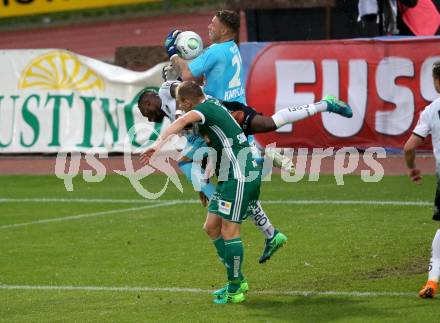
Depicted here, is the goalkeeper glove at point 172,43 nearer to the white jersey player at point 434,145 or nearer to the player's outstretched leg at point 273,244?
the player's outstretched leg at point 273,244

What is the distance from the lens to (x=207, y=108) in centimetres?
1011

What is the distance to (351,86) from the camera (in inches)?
793

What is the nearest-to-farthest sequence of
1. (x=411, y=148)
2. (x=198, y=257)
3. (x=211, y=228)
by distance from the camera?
(x=411, y=148), (x=211, y=228), (x=198, y=257)

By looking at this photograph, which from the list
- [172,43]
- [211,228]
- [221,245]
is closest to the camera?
[211,228]

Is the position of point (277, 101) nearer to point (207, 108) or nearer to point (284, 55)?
point (284, 55)

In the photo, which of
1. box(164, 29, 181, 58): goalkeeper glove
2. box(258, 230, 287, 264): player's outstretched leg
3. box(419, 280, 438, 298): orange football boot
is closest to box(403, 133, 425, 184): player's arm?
box(419, 280, 438, 298): orange football boot

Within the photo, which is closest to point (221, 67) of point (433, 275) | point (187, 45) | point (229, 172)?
point (187, 45)

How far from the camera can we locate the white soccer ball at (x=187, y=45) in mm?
11391

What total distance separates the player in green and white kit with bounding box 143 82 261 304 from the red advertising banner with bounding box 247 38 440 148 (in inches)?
386

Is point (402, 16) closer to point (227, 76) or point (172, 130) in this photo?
point (227, 76)

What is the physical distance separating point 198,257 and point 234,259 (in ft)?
9.03

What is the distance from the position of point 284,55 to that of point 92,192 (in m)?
4.51

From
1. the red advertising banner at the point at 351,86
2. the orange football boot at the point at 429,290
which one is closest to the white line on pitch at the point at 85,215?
the red advertising banner at the point at 351,86

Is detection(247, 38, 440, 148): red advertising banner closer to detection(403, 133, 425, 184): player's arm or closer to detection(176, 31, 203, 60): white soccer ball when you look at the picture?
detection(176, 31, 203, 60): white soccer ball
